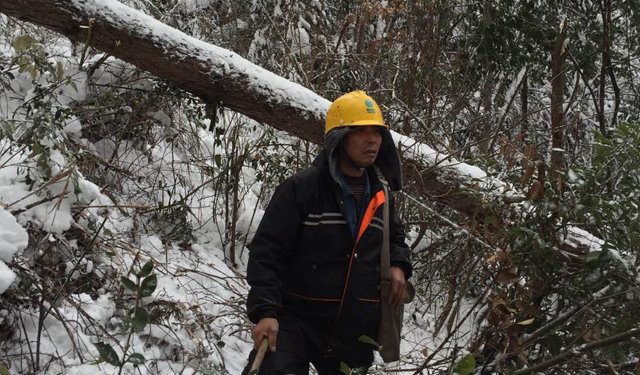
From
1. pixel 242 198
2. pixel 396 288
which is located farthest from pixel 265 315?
pixel 242 198

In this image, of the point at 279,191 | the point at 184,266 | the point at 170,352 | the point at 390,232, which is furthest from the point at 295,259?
the point at 184,266

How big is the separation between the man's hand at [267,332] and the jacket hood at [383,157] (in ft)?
2.29

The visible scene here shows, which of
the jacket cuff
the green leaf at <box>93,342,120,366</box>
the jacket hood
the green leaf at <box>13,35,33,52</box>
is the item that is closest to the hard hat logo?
the jacket hood

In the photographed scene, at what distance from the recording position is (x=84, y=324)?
386cm

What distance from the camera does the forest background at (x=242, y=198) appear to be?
2.80 metres

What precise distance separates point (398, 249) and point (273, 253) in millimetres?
667

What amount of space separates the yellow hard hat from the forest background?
2.49 feet

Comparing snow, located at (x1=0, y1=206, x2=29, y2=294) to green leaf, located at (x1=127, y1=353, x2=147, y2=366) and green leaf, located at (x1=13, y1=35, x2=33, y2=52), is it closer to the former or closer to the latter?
green leaf, located at (x1=13, y1=35, x2=33, y2=52)

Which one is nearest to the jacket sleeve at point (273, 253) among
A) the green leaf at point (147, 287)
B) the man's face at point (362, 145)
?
the man's face at point (362, 145)

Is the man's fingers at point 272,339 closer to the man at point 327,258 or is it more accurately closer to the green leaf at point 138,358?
the man at point 327,258

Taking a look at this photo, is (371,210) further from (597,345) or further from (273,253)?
(597,345)

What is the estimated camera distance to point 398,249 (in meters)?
2.99

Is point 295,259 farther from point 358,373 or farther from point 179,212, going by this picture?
point 179,212

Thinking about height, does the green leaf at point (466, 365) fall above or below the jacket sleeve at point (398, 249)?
below
